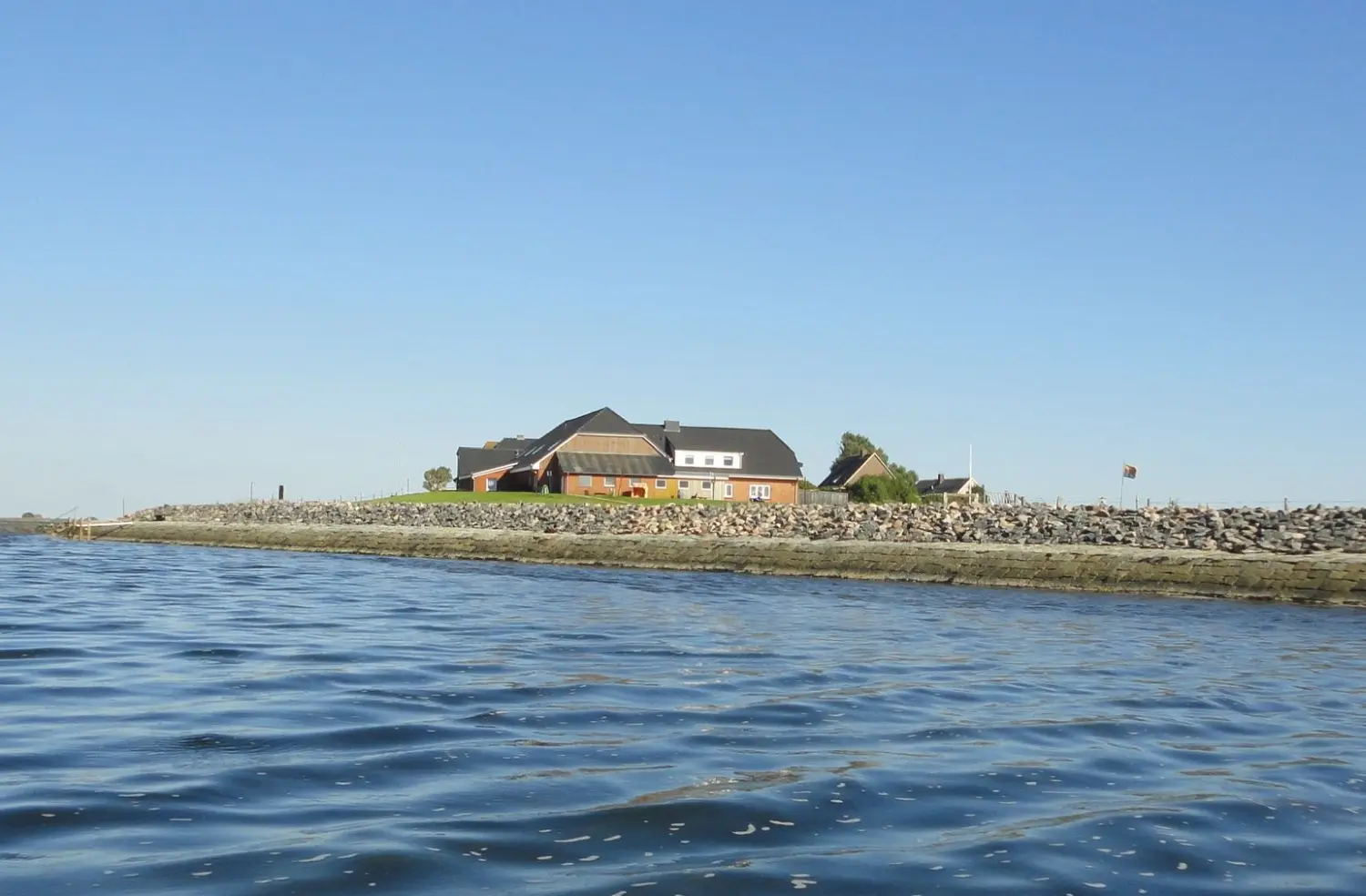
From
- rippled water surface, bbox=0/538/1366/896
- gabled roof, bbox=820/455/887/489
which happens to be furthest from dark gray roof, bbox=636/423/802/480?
rippled water surface, bbox=0/538/1366/896

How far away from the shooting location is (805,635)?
18.1 metres

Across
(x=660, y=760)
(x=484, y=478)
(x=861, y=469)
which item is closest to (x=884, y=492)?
(x=861, y=469)

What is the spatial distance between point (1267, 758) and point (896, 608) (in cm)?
1502

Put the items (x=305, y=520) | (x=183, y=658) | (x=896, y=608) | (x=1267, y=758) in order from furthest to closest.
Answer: (x=305, y=520) < (x=896, y=608) < (x=183, y=658) < (x=1267, y=758)

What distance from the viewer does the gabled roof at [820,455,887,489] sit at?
106 metres

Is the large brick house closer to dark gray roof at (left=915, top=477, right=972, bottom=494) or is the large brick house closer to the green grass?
the green grass

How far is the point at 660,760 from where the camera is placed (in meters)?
8.58

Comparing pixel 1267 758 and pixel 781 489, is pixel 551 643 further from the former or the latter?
pixel 781 489

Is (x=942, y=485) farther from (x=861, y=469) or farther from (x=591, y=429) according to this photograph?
(x=591, y=429)

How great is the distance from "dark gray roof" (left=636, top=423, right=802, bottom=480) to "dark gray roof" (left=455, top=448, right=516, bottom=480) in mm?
12153

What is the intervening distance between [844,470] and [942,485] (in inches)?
693

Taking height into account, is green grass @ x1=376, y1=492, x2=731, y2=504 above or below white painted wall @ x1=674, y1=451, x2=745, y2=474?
below

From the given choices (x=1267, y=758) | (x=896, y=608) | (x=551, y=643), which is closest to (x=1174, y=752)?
(x=1267, y=758)

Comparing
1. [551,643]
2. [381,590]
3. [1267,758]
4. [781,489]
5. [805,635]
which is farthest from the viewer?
[781,489]
